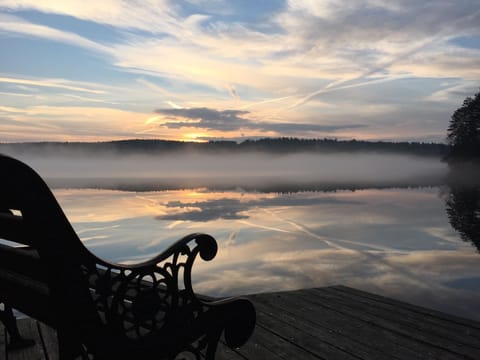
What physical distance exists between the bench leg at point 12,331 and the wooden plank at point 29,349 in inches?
1.9

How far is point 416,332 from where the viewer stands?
15.2 ft

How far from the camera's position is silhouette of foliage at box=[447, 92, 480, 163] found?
64.5 metres

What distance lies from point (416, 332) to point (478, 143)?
6726 cm

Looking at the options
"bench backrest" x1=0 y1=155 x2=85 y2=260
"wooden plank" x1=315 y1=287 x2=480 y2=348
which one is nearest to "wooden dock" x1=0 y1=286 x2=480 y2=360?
"wooden plank" x1=315 y1=287 x2=480 y2=348

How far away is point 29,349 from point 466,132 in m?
70.8

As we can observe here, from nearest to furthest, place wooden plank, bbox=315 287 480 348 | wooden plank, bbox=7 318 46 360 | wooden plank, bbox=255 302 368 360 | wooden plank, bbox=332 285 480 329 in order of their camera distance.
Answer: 1. wooden plank, bbox=7 318 46 360
2. wooden plank, bbox=255 302 368 360
3. wooden plank, bbox=315 287 480 348
4. wooden plank, bbox=332 285 480 329

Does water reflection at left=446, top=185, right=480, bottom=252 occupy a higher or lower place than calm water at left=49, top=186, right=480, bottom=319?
lower

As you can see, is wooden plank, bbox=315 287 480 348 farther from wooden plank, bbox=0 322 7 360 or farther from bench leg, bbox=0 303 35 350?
wooden plank, bbox=0 322 7 360

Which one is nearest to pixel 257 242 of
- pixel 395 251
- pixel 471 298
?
pixel 395 251

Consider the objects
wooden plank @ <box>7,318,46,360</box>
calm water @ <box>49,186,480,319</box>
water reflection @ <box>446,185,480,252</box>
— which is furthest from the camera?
water reflection @ <box>446,185,480,252</box>

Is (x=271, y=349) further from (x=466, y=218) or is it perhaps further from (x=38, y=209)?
(x=466, y=218)

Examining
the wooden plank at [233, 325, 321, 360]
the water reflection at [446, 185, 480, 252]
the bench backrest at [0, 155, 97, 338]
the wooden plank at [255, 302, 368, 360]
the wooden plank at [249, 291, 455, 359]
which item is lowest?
the water reflection at [446, 185, 480, 252]

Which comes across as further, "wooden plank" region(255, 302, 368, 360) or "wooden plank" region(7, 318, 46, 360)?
"wooden plank" region(255, 302, 368, 360)

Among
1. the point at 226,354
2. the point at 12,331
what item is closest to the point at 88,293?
the point at 226,354
